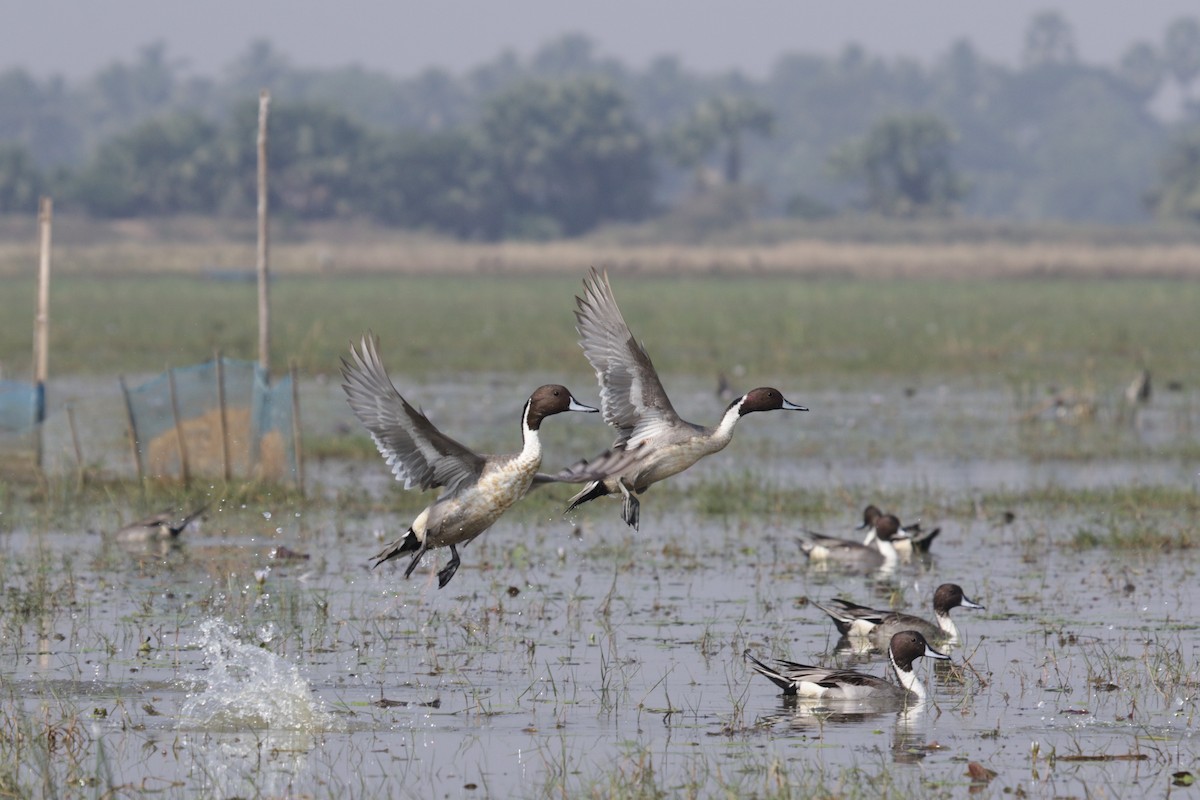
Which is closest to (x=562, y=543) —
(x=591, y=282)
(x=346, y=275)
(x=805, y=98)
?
(x=591, y=282)

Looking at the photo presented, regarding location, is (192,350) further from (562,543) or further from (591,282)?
(591,282)

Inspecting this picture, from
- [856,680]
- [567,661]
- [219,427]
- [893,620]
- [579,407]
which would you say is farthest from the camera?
[219,427]

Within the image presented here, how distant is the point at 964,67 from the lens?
197m

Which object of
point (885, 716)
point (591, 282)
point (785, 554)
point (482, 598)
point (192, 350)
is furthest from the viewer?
point (192, 350)

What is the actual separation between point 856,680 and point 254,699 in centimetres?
303

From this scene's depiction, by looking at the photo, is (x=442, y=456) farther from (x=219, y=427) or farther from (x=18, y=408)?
(x=18, y=408)

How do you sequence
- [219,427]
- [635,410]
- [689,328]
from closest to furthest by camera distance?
1. [635,410]
2. [219,427]
3. [689,328]

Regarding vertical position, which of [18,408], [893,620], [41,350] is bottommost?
[893,620]

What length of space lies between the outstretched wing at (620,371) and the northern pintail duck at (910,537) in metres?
4.16

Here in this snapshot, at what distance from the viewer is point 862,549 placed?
14.3 m

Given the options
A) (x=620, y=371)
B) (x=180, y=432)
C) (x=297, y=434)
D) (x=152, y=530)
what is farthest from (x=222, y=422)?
(x=620, y=371)

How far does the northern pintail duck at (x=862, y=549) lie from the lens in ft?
46.8

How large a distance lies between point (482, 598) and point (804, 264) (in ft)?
212

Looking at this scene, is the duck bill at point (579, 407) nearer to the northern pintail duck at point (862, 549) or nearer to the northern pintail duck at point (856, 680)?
the northern pintail duck at point (856, 680)
